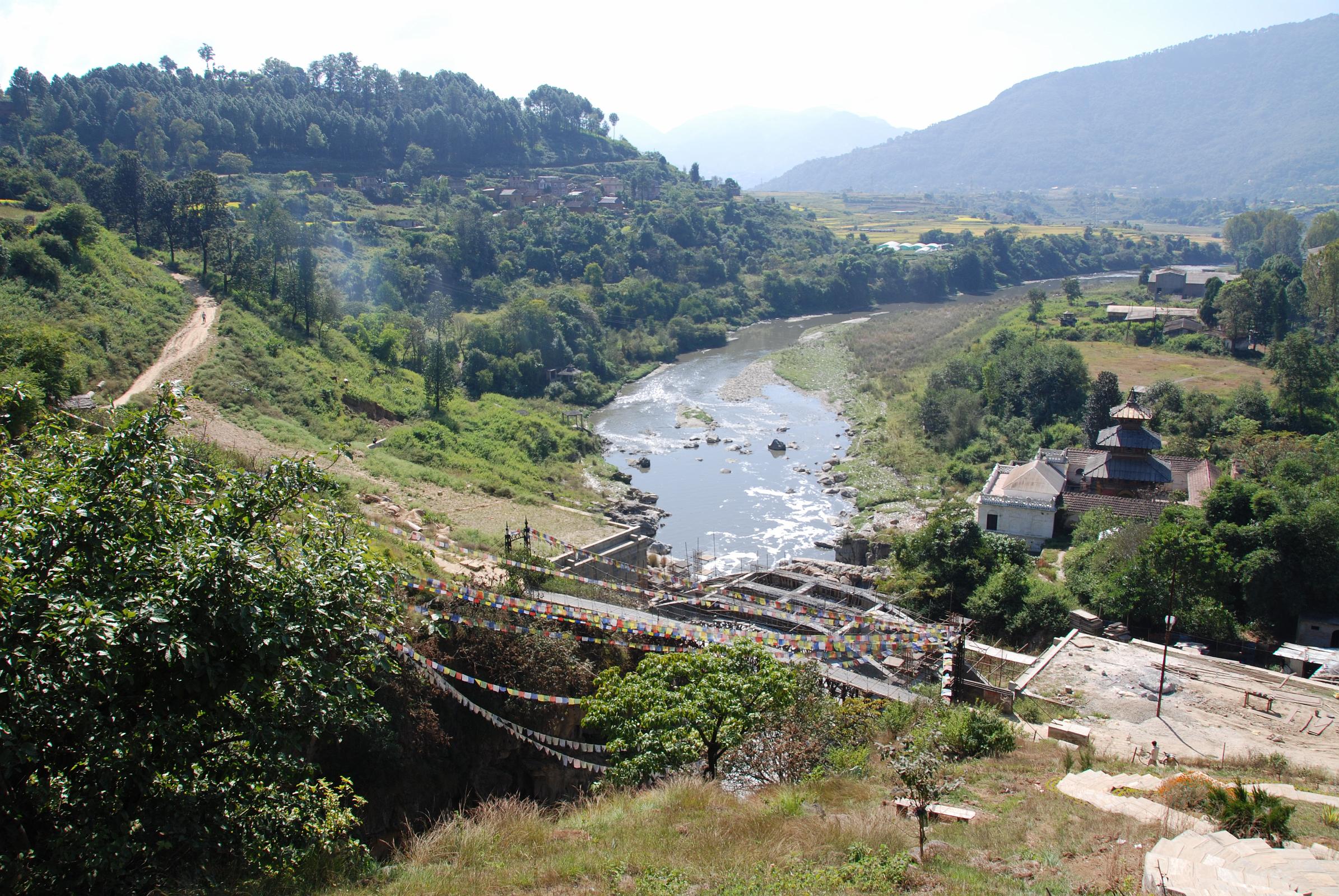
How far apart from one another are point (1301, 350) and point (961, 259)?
51.8m

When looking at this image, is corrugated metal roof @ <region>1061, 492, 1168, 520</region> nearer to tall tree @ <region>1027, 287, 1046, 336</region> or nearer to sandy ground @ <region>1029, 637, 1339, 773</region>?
sandy ground @ <region>1029, 637, 1339, 773</region>

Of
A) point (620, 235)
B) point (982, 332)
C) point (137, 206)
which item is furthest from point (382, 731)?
point (620, 235)

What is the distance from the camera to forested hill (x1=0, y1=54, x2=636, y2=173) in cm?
6350

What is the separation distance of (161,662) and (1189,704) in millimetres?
14848

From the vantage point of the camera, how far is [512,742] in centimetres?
1234

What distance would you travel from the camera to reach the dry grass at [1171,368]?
121ft

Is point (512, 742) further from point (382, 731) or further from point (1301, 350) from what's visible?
point (1301, 350)

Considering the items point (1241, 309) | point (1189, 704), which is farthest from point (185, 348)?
point (1241, 309)

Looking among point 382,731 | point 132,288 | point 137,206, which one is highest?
point 137,206

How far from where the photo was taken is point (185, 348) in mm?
29234

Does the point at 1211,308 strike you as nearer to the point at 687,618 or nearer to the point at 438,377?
the point at 438,377

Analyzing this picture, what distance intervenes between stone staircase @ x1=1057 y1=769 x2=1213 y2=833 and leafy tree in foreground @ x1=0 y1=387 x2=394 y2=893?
7221 mm

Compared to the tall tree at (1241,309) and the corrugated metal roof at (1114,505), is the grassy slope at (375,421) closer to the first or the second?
the corrugated metal roof at (1114,505)

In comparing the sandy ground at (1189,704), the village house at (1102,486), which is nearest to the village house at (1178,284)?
the village house at (1102,486)
